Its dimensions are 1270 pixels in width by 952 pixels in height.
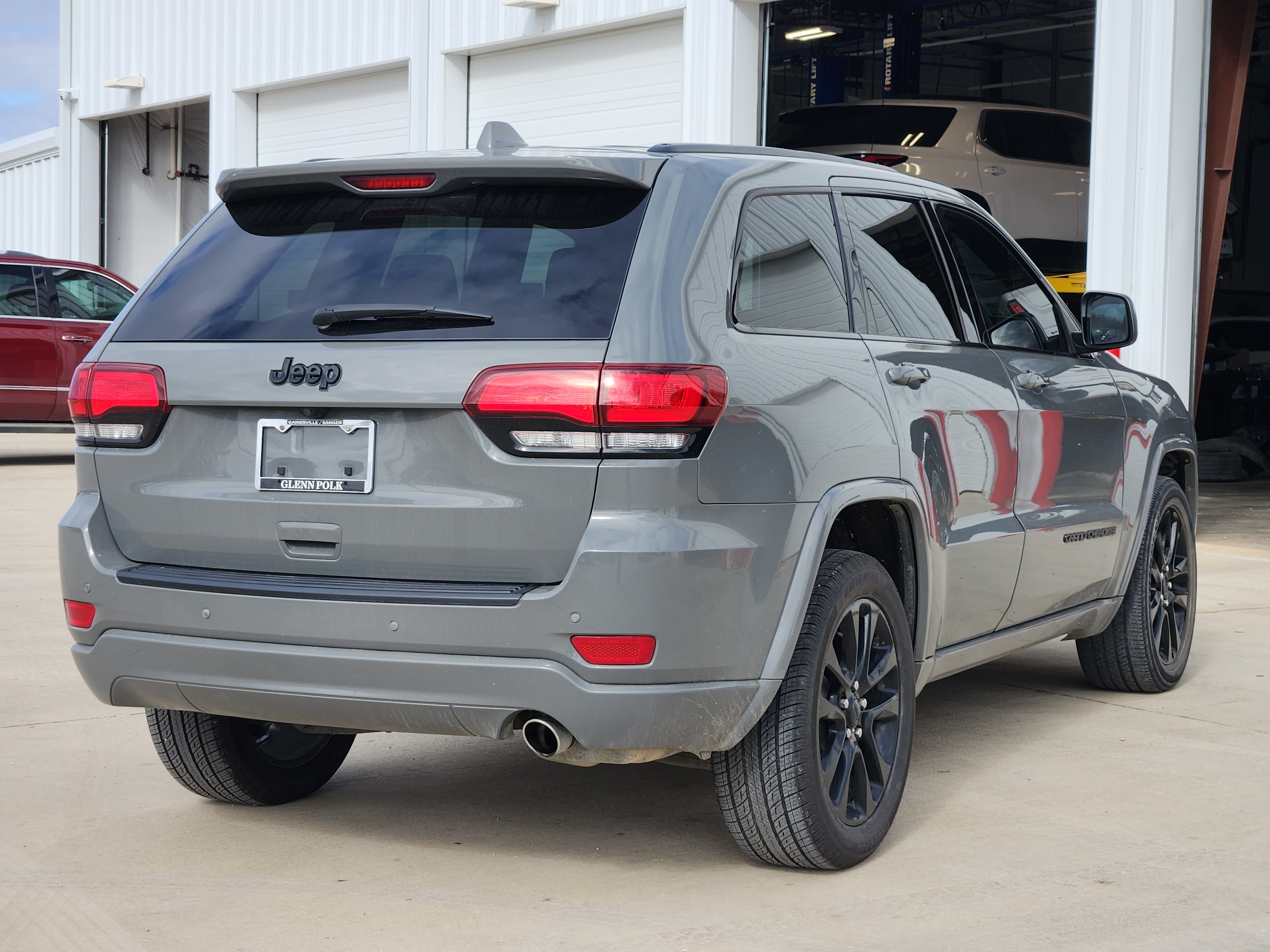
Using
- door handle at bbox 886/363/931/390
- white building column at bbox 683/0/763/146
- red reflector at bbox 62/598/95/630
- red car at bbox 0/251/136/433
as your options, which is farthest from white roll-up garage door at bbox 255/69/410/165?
red reflector at bbox 62/598/95/630

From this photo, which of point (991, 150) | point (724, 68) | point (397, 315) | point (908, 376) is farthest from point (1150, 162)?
point (397, 315)

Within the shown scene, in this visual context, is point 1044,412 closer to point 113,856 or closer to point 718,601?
point 718,601

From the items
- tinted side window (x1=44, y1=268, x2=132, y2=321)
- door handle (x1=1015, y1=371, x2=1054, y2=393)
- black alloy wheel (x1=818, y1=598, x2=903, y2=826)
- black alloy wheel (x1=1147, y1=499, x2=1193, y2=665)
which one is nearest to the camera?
black alloy wheel (x1=818, y1=598, x2=903, y2=826)

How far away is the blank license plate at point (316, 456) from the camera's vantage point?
3305mm

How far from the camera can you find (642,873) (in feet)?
12.0

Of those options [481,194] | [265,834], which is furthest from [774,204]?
[265,834]

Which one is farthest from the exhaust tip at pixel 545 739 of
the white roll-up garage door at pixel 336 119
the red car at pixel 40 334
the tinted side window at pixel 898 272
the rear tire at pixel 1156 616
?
the white roll-up garage door at pixel 336 119

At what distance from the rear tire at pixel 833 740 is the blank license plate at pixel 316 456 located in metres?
1.02

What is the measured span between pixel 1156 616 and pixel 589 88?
9.62 metres

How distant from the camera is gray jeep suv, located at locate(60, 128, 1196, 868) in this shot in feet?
10.3

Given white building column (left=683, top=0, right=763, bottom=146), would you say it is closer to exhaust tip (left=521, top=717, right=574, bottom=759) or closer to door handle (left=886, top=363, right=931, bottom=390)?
door handle (left=886, top=363, right=931, bottom=390)

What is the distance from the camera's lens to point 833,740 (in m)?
3.66

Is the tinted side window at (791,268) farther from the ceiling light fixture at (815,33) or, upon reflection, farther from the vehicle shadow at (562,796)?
the ceiling light fixture at (815,33)

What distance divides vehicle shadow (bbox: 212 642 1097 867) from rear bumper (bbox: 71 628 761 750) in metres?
0.64
